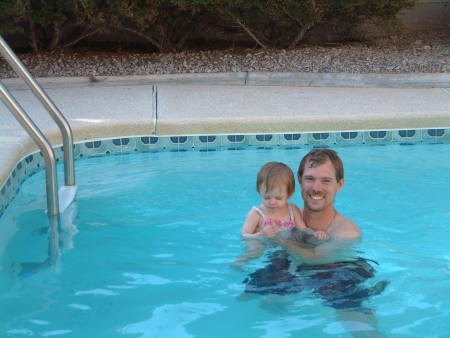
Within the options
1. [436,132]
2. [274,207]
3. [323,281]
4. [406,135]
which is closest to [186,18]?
[406,135]

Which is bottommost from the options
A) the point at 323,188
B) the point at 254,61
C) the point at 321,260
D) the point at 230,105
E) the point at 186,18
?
the point at 321,260

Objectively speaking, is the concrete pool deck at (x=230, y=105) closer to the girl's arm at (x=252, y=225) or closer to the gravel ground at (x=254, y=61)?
the gravel ground at (x=254, y=61)

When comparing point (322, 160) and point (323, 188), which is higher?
point (322, 160)

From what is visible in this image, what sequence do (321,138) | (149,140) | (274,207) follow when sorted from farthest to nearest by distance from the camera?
(321,138), (149,140), (274,207)

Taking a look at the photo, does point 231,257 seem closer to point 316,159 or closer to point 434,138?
point 316,159

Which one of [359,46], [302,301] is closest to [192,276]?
[302,301]

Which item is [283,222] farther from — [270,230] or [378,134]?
[378,134]

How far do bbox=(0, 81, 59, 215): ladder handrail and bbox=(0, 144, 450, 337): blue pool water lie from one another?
0.21 meters

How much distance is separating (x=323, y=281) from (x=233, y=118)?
8.58ft

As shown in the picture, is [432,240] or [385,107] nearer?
[432,240]

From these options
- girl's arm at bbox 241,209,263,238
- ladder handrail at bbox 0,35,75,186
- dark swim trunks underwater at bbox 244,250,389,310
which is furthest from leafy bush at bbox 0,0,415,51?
dark swim trunks underwater at bbox 244,250,389,310

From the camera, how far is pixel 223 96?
6.86m

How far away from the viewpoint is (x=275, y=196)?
3.60m

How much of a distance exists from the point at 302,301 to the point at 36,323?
1.26m
